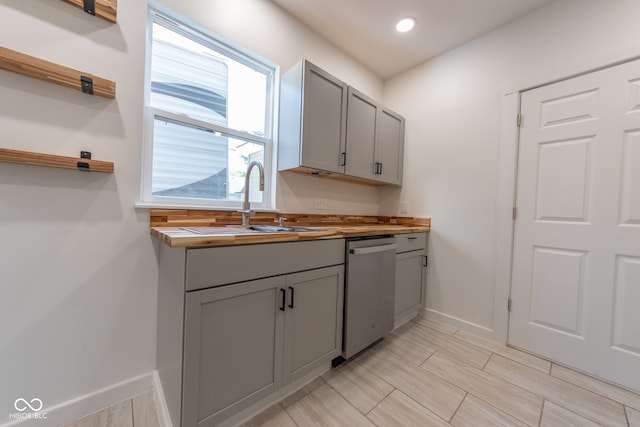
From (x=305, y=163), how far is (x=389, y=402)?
61.4 inches

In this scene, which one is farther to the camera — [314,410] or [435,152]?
[435,152]

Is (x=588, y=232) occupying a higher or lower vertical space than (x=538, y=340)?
higher

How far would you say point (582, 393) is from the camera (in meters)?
1.43

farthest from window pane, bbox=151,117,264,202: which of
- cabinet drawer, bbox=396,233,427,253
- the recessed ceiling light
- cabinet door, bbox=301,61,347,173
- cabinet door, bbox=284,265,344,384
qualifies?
the recessed ceiling light

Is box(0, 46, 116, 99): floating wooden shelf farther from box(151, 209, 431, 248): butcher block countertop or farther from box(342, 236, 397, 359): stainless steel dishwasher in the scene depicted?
box(342, 236, 397, 359): stainless steel dishwasher

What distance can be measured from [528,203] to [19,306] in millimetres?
3081

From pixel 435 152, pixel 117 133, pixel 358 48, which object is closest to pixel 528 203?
pixel 435 152

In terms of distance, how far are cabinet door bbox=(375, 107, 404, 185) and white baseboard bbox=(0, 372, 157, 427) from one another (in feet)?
7.58

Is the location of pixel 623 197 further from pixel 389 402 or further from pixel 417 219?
pixel 389 402

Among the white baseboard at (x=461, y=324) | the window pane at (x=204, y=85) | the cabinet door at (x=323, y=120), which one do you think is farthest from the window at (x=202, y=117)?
the white baseboard at (x=461, y=324)

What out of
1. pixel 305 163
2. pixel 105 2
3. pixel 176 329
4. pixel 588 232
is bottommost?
pixel 176 329

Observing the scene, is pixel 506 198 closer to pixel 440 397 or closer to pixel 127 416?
pixel 440 397

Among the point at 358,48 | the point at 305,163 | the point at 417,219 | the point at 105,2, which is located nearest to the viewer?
the point at 105,2

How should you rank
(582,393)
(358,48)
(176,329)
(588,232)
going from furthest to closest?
(358,48) → (588,232) → (582,393) → (176,329)
